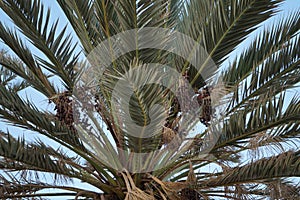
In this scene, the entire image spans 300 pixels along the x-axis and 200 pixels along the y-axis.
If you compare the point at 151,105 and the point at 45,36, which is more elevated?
the point at 45,36

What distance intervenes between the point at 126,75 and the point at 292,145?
1.93 metres

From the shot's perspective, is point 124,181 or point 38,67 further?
point 38,67

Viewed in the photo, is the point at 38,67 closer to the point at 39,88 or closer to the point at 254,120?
the point at 39,88

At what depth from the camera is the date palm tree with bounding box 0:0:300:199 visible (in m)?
4.33

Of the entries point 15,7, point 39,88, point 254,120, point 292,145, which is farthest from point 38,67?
point 292,145

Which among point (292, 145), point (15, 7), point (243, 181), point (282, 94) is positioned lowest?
point (243, 181)

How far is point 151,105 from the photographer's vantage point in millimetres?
4227

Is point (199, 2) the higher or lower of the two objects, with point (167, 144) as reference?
higher

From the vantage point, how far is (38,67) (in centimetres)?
515

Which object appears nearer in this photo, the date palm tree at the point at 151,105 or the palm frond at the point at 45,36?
the date palm tree at the point at 151,105

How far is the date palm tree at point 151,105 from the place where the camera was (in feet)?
14.2

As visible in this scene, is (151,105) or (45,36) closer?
(151,105)

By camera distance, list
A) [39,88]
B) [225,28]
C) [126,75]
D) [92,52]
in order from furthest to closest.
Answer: [39,88] → [92,52] → [225,28] → [126,75]

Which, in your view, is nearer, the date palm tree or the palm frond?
the date palm tree
